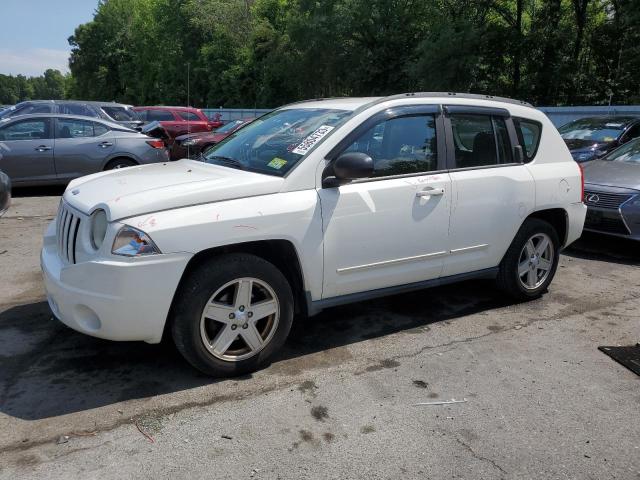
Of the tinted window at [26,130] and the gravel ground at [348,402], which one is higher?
the tinted window at [26,130]

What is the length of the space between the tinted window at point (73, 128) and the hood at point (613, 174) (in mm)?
8331

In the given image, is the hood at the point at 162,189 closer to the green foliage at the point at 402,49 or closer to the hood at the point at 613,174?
the hood at the point at 613,174

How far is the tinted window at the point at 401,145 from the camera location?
4.19 metres

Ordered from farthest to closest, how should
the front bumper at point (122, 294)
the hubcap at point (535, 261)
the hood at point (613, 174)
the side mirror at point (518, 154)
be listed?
1. the hood at point (613, 174)
2. the hubcap at point (535, 261)
3. the side mirror at point (518, 154)
4. the front bumper at point (122, 294)

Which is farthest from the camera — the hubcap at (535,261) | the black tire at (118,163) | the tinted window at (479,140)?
the black tire at (118,163)

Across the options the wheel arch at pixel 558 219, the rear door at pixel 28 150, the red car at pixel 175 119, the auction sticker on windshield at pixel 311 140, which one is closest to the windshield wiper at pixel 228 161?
the auction sticker on windshield at pixel 311 140

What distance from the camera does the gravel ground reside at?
288 cm

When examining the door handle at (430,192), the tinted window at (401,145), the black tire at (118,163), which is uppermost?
the tinted window at (401,145)

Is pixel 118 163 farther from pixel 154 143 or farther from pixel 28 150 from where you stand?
pixel 28 150

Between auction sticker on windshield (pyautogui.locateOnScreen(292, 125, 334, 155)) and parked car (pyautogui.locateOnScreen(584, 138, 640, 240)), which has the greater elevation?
auction sticker on windshield (pyautogui.locateOnScreen(292, 125, 334, 155))

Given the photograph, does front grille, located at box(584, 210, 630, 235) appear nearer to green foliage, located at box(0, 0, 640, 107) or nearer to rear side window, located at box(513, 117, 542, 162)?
rear side window, located at box(513, 117, 542, 162)

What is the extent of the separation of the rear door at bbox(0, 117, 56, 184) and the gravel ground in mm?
5742

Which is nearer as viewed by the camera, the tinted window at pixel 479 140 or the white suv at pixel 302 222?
the white suv at pixel 302 222

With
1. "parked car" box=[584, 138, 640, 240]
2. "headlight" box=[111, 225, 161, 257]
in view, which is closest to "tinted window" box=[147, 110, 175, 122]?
"parked car" box=[584, 138, 640, 240]
